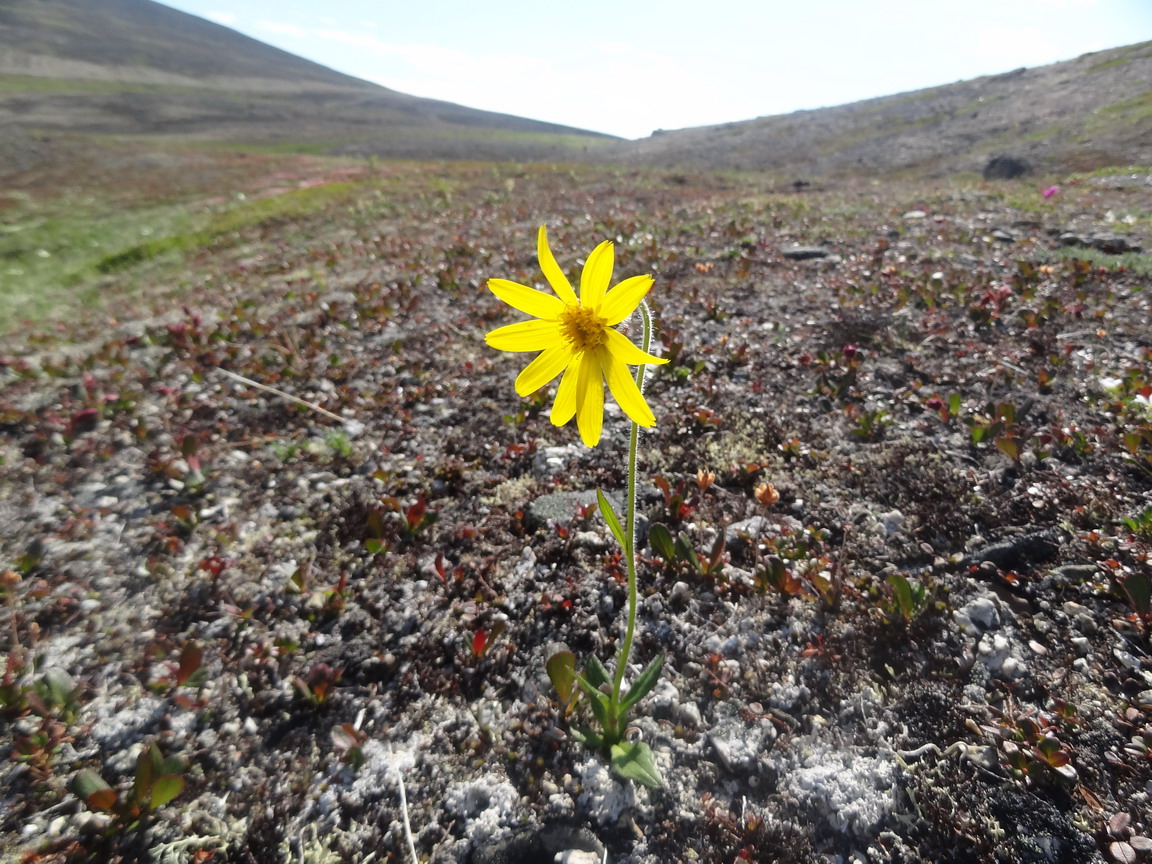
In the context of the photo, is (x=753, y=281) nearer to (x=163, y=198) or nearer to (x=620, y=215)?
(x=620, y=215)

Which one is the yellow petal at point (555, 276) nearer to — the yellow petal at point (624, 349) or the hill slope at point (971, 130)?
the yellow petal at point (624, 349)

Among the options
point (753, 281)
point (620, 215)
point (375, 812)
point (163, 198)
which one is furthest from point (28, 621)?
point (163, 198)

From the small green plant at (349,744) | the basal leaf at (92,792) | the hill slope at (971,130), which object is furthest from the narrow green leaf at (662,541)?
the hill slope at (971,130)

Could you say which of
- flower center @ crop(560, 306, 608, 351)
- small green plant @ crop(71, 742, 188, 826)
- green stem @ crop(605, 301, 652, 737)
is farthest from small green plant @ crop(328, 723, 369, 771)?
flower center @ crop(560, 306, 608, 351)

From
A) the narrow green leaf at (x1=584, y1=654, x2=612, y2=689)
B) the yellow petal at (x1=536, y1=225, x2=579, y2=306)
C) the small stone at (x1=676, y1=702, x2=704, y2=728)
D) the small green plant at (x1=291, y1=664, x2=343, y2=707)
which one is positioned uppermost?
the yellow petal at (x1=536, y1=225, x2=579, y2=306)

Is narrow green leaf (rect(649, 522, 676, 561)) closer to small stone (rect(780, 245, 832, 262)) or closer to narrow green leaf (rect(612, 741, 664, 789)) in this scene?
narrow green leaf (rect(612, 741, 664, 789))

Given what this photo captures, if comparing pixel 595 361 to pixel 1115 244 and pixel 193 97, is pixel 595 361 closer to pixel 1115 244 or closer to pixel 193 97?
pixel 1115 244
